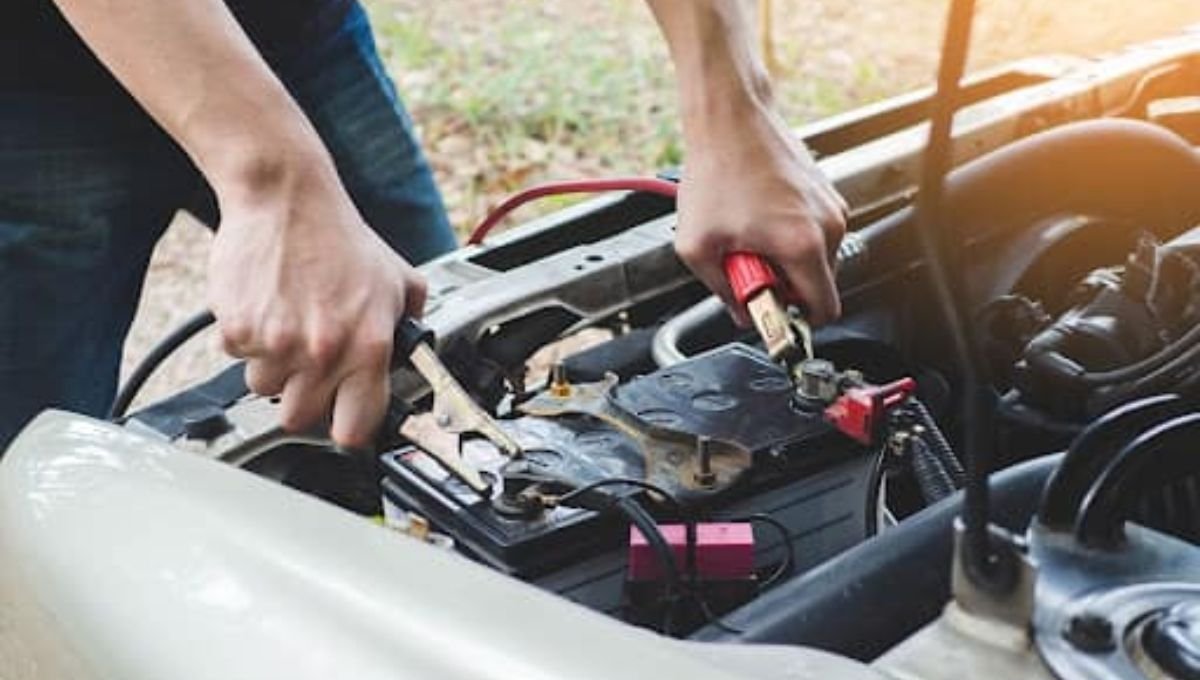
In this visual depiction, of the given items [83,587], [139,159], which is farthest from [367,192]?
[83,587]

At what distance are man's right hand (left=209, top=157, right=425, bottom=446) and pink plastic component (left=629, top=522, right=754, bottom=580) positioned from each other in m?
0.22

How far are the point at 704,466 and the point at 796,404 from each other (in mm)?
94

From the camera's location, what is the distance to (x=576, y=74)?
4.69 meters

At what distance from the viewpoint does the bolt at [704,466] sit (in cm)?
108

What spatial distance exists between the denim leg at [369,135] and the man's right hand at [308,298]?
71 cm

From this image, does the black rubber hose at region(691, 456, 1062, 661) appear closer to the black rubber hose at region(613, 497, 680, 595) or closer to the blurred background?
the black rubber hose at region(613, 497, 680, 595)

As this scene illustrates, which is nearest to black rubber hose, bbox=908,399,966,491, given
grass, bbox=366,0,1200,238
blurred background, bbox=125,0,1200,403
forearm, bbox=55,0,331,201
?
forearm, bbox=55,0,331,201

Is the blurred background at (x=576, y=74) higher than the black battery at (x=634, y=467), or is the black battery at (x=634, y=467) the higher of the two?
the black battery at (x=634, y=467)

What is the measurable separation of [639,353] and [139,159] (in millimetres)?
612

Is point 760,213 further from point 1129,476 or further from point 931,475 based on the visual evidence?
point 1129,476

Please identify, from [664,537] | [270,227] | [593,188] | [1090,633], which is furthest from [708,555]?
[593,188]

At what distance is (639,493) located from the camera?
1067 mm

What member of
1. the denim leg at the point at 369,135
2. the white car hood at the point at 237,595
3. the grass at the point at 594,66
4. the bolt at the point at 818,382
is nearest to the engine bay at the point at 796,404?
the bolt at the point at 818,382

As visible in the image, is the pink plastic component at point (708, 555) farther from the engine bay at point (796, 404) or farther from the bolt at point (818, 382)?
the bolt at point (818, 382)
